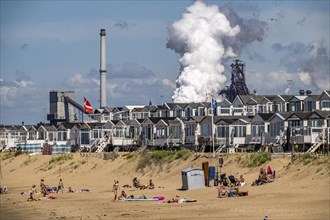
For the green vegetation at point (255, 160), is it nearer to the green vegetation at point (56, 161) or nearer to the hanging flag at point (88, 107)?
the green vegetation at point (56, 161)

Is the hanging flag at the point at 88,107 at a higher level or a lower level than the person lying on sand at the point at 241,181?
higher

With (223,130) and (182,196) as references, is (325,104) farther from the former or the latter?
(182,196)

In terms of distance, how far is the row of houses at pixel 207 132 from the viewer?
72625mm

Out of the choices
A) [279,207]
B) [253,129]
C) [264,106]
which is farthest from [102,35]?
[279,207]

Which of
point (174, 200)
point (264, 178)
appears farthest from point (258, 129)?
point (174, 200)

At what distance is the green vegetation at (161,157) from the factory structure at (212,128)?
15.6 ft

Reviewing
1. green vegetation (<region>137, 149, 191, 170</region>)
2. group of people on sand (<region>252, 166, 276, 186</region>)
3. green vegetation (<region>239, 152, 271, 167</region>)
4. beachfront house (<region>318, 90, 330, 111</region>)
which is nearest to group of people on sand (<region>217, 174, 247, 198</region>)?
group of people on sand (<region>252, 166, 276, 186</region>)

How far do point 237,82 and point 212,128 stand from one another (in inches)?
2121

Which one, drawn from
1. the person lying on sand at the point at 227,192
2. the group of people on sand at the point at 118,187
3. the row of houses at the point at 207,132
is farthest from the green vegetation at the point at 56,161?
the person lying on sand at the point at 227,192

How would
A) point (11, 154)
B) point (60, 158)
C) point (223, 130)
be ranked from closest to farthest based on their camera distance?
point (223, 130) → point (60, 158) → point (11, 154)

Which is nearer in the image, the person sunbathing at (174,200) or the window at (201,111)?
the person sunbathing at (174,200)

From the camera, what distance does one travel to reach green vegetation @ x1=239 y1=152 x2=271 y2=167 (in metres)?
57.5

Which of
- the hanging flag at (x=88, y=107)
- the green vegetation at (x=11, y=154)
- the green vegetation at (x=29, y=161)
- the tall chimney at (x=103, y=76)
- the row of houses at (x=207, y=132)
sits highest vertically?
the tall chimney at (x=103, y=76)

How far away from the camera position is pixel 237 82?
133500 mm
